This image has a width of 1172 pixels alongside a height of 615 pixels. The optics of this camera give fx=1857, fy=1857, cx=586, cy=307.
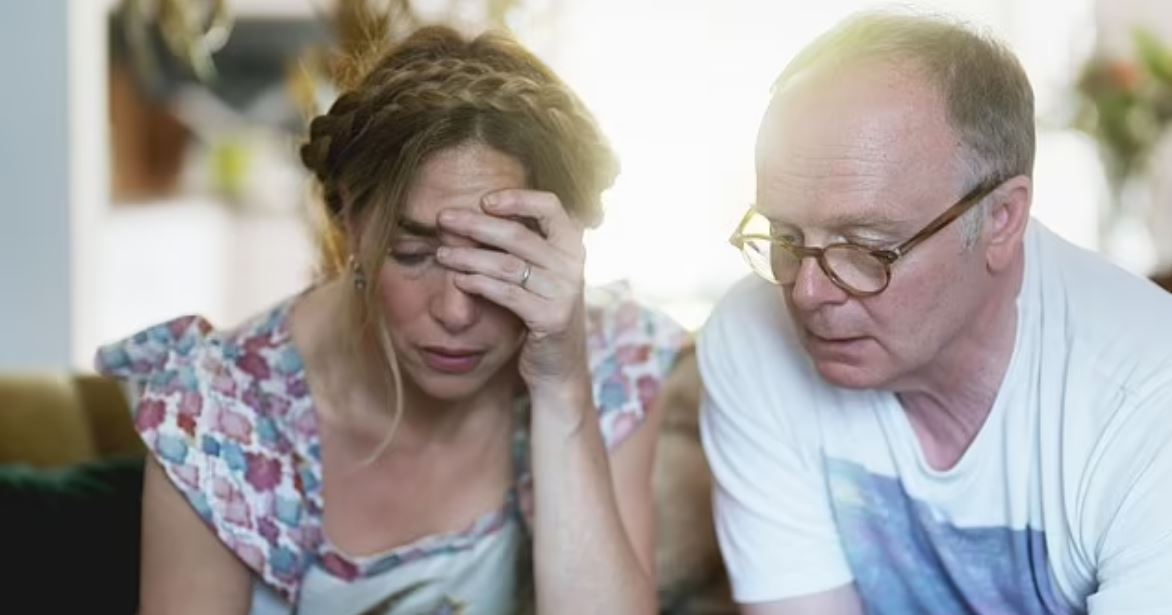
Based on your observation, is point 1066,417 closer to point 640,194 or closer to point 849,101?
point 849,101

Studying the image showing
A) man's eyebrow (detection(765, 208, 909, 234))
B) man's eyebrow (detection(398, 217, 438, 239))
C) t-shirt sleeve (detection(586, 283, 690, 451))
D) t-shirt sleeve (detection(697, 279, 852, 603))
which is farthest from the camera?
t-shirt sleeve (detection(586, 283, 690, 451))

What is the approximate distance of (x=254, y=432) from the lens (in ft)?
6.11

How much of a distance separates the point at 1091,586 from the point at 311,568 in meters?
0.76

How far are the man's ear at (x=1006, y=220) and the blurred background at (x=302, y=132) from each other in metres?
0.17

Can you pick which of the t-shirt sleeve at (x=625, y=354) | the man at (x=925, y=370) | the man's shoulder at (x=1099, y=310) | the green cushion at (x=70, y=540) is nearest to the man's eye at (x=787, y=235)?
the man at (x=925, y=370)

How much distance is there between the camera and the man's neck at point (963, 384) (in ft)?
5.53

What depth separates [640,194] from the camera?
4.46m

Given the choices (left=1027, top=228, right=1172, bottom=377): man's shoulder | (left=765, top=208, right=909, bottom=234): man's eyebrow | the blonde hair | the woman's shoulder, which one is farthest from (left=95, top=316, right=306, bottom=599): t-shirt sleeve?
(left=1027, top=228, right=1172, bottom=377): man's shoulder

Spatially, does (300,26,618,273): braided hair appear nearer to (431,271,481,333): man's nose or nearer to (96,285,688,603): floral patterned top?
(431,271,481,333): man's nose

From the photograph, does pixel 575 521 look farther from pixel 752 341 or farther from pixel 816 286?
pixel 816 286

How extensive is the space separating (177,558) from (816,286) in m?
0.68

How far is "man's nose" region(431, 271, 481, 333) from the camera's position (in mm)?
1670

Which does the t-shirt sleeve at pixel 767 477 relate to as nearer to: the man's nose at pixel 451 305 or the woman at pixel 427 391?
the woman at pixel 427 391

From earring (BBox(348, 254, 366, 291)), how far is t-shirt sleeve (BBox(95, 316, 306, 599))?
181mm
